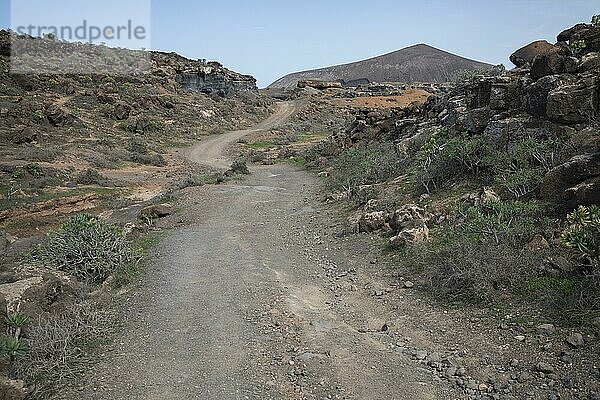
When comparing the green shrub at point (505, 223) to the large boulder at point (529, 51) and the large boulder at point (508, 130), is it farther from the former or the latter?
the large boulder at point (529, 51)

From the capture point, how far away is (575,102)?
30.4 ft

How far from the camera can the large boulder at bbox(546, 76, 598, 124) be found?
9094mm

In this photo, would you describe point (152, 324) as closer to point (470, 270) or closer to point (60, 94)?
point (470, 270)

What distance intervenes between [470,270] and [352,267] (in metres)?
2.31

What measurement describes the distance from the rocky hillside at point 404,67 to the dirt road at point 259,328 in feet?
233

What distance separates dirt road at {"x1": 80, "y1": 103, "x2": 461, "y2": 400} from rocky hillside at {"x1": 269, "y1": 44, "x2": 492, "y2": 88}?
71168 millimetres

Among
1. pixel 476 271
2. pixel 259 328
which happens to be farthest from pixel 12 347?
pixel 476 271

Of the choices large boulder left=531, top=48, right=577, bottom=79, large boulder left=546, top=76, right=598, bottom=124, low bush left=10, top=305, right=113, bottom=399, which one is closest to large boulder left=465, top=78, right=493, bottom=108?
large boulder left=531, top=48, right=577, bottom=79

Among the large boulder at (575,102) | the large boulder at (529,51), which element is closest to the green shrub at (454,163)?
the large boulder at (575,102)

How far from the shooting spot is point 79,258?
25.0 feet

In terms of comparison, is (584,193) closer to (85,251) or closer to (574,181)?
(574,181)

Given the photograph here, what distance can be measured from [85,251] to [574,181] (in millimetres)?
7737

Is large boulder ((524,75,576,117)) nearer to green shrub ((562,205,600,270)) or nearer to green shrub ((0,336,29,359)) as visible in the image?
green shrub ((562,205,600,270))

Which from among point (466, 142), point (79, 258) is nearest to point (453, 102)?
point (466, 142)
